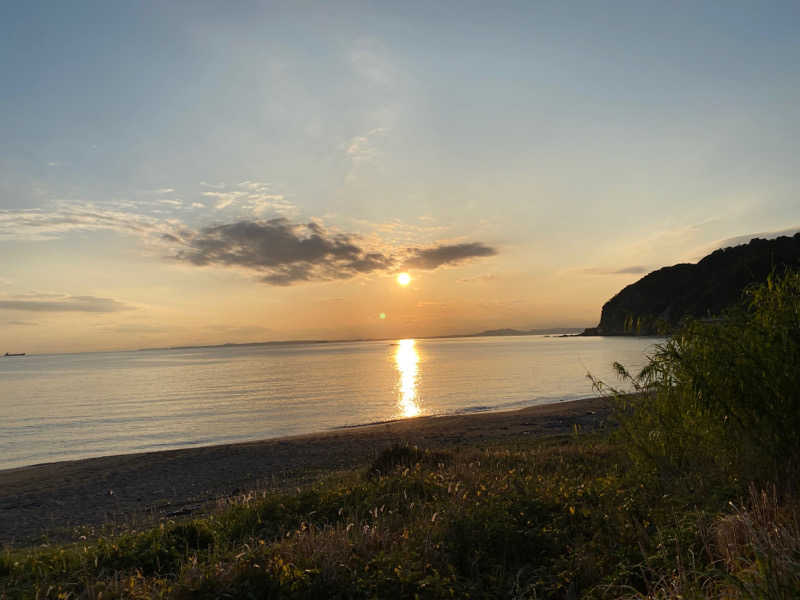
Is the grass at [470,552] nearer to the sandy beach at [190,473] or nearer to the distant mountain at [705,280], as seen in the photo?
the sandy beach at [190,473]

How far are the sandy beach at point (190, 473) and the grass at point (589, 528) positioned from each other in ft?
12.7

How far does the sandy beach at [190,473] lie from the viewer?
55.1ft

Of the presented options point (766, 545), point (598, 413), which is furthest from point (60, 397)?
point (766, 545)

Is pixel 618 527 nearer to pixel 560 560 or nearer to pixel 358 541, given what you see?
pixel 560 560

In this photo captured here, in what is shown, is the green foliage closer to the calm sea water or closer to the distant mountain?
the calm sea water

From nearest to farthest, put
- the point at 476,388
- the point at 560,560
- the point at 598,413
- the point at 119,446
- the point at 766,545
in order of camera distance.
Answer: the point at 766,545 → the point at 560,560 → the point at 119,446 → the point at 598,413 → the point at 476,388

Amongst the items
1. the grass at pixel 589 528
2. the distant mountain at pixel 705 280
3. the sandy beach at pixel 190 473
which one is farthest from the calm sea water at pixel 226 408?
the distant mountain at pixel 705 280

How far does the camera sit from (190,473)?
22938 mm

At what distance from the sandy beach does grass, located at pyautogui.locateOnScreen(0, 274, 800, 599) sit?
3.86 m

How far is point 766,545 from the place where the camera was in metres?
4.74

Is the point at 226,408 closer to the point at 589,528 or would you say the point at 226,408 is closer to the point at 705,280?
the point at 589,528

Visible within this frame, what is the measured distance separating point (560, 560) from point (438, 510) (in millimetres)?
2294

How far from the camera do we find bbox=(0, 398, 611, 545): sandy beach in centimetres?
1678

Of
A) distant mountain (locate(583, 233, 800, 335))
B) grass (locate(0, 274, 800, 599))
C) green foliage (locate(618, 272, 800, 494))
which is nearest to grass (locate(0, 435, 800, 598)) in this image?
grass (locate(0, 274, 800, 599))
